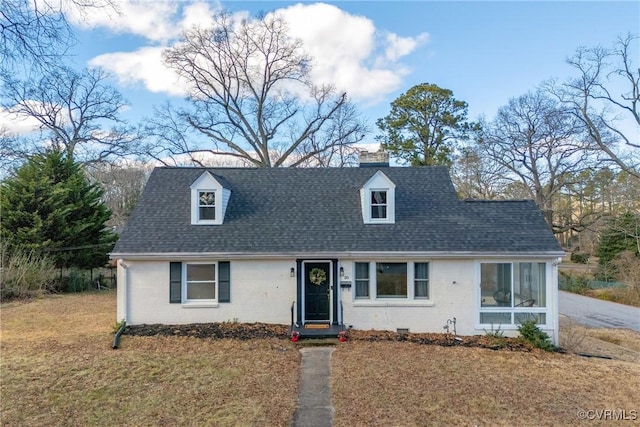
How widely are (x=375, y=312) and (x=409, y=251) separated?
7.47 feet

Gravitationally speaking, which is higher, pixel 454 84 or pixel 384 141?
pixel 454 84

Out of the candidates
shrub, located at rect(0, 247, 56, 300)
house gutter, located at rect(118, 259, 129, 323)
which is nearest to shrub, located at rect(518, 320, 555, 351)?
house gutter, located at rect(118, 259, 129, 323)

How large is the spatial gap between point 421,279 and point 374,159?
611 centimetres

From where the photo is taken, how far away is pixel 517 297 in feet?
40.5

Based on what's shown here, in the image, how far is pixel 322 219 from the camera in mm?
13828

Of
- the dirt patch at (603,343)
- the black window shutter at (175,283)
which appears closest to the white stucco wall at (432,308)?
the dirt patch at (603,343)

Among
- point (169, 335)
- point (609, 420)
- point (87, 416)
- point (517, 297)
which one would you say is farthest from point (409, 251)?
point (87, 416)

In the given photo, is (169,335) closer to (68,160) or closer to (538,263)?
(538,263)

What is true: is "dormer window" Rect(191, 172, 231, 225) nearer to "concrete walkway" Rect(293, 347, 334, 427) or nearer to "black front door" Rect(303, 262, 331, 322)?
"black front door" Rect(303, 262, 331, 322)

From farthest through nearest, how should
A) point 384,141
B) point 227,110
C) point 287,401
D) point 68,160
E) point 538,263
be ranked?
point 384,141 → point 227,110 → point 68,160 → point 538,263 → point 287,401

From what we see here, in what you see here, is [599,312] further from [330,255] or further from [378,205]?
[330,255]

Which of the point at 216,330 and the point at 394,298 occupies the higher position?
the point at 394,298

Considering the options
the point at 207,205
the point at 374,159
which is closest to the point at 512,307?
the point at 374,159

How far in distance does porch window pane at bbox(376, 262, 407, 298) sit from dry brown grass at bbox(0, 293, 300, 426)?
11.7 ft
